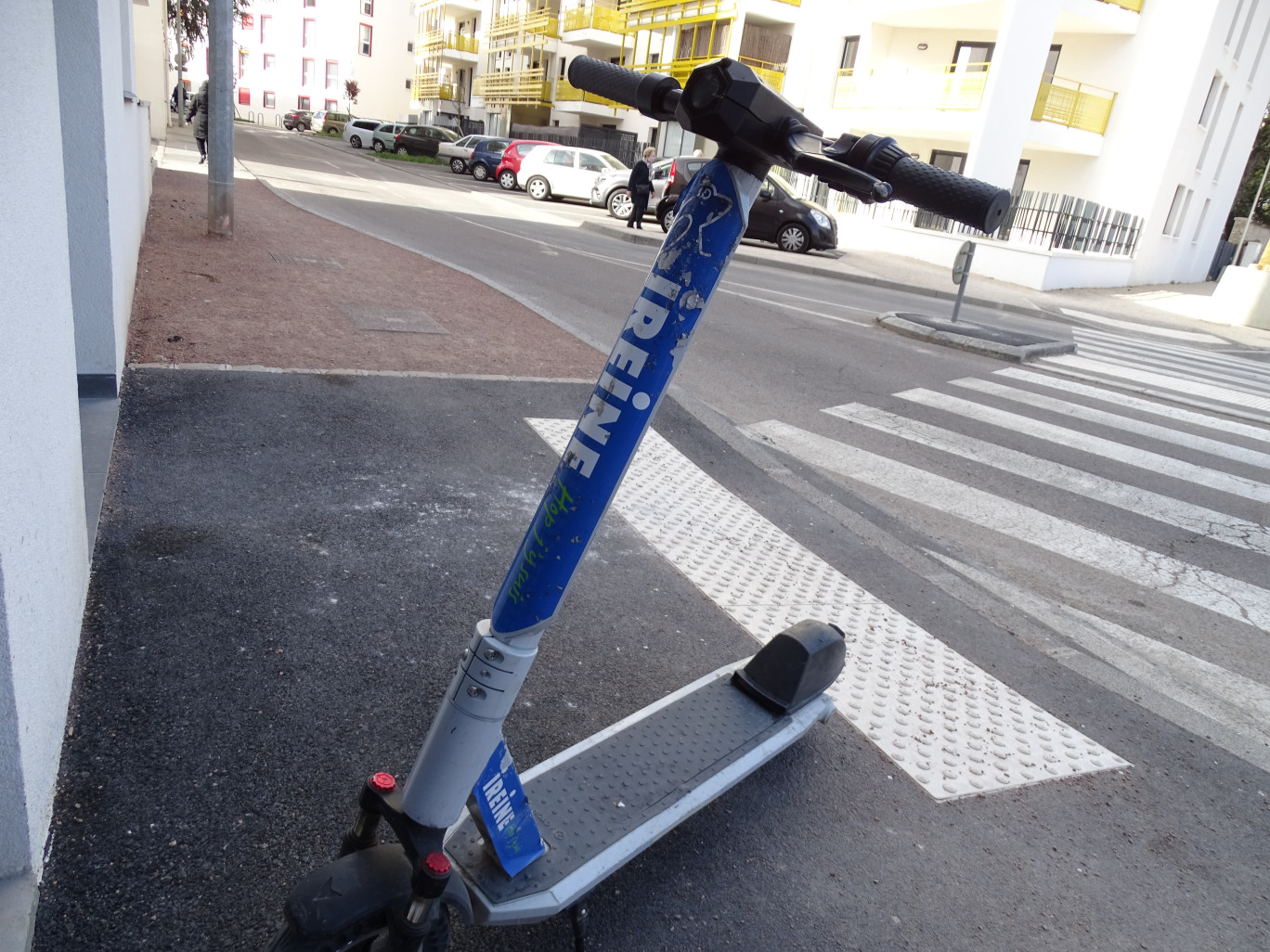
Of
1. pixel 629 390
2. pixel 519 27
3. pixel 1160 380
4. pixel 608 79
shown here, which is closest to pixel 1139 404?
pixel 1160 380

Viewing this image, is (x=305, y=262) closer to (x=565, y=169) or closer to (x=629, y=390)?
(x=629, y=390)

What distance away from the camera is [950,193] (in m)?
1.38

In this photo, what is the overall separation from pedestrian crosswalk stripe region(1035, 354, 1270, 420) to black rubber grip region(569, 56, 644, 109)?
10411 mm

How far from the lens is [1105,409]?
8.92 meters

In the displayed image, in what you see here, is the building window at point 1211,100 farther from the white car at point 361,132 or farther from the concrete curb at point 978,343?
the white car at point 361,132

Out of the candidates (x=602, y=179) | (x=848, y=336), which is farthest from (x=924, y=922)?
(x=602, y=179)

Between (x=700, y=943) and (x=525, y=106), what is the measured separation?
53.3 metres

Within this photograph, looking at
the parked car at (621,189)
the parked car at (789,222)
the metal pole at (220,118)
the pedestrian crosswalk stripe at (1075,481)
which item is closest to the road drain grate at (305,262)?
the metal pole at (220,118)

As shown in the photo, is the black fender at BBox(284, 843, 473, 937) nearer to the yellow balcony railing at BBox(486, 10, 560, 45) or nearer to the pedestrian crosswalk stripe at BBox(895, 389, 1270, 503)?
the pedestrian crosswalk stripe at BBox(895, 389, 1270, 503)

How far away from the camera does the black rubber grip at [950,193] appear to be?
1.34 m

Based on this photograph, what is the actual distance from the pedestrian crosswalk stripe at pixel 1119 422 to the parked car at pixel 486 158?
26.5 meters

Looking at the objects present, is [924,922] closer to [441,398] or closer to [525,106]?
[441,398]

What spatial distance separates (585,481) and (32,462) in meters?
1.33

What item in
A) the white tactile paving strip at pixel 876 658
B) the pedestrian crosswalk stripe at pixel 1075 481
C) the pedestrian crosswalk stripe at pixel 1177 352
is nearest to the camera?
the white tactile paving strip at pixel 876 658
